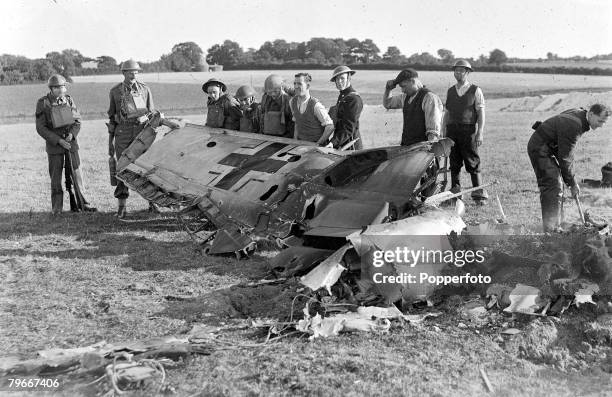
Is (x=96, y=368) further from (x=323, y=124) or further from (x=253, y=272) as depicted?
(x=323, y=124)

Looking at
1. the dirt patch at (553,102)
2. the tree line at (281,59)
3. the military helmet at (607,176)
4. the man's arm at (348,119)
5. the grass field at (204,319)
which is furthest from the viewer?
the tree line at (281,59)

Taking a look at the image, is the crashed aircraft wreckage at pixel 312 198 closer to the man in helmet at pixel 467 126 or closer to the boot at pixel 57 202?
the boot at pixel 57 202

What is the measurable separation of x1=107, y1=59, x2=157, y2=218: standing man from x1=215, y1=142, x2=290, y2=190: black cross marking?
2.10 meters

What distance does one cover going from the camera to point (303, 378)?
13.7 feet

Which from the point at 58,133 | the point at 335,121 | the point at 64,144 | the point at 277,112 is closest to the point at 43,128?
the point at 58,133

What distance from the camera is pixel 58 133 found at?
33.6 ft

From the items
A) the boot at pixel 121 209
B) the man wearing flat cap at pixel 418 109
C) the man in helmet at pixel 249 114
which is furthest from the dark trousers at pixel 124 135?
the man wearing flat cap at pixel 418 109

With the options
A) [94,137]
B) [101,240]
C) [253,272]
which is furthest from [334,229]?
[94,137]

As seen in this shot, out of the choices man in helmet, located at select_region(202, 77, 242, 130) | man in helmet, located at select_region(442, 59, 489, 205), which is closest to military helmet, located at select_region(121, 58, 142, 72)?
man in helmet, located at select_region(202, 77, 242, 130)

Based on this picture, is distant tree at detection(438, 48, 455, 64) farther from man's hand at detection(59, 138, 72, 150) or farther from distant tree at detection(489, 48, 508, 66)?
man's hand at detection(59, 138, 72, 150)

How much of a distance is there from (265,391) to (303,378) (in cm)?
28

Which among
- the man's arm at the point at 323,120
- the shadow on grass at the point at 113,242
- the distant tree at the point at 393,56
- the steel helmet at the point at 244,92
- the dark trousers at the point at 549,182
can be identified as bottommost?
the shadow on grass at the point at 113,242

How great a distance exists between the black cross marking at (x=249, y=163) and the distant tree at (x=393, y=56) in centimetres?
3655

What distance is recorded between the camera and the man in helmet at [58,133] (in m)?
10.1
